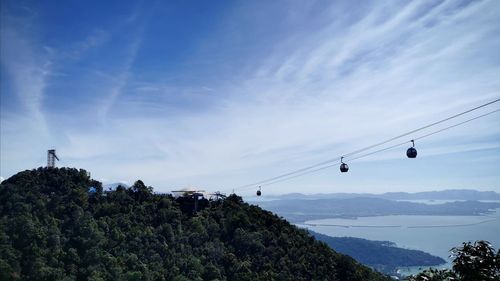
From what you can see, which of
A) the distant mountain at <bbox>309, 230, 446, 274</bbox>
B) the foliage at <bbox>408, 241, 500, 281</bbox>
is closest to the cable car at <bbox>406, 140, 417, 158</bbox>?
the foliage at <bbox>408, 241, 500, 281</bbox>

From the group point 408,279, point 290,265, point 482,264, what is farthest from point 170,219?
point 482,264

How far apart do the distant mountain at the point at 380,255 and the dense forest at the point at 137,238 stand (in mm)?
89967

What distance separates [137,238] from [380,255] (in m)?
112

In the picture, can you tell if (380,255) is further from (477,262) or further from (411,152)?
(477,262)

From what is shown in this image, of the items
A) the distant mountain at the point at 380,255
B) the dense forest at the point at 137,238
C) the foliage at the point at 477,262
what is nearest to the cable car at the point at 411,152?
the foliage at the point at 477,262

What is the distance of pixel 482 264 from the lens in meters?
6.12

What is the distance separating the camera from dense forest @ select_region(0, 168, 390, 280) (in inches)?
922

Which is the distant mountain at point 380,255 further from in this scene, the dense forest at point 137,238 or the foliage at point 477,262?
the foliage at point 477,262

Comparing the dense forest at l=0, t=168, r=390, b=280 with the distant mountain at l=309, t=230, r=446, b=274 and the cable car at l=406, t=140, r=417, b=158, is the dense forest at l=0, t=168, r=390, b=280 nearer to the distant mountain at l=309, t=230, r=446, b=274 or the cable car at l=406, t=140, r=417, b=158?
the cable car at l=406, t=140, r=417, b=158

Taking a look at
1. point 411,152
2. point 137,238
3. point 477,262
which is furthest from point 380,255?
point 477,262

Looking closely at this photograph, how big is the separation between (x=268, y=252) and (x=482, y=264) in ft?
86.9

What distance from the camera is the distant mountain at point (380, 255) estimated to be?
395 ft

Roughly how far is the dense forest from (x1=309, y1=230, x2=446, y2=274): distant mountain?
89967 millimetres

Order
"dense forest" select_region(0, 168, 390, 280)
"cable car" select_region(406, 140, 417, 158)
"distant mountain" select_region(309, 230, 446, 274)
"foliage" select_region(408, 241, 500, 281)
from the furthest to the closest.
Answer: "distant mountain" select_region(309, 230, 446, 274) < "dense forest" select_region(0, 168, 390, 280) < "cable car" select_region(406, 140, 417, 158) < "foliage" select_region(408, 241, 500, 281)
